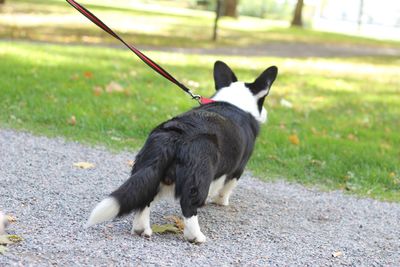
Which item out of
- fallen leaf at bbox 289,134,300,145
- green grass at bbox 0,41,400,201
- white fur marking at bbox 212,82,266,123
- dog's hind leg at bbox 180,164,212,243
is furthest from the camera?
fallen leaf at bbox 289,134,300,145

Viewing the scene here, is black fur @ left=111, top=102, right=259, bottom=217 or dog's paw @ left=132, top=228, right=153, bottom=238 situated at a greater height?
black fur @ left=111, top=102, right=259, bottom=217

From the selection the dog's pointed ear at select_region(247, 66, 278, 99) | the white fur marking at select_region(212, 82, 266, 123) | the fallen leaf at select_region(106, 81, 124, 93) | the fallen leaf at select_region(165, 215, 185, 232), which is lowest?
the fallen leaf at select_region(165, 215, 185, 232)

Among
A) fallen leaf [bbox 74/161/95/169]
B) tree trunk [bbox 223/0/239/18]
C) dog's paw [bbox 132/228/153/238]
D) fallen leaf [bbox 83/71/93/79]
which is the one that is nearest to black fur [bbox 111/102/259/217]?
dog's paw [bbox 132/228/153/238]

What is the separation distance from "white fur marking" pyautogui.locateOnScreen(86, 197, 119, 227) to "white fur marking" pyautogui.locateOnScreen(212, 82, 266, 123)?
1.40 meters

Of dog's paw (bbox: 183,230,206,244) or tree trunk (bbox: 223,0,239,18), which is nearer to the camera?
dog's paw (bbox: 183,230,206,244)

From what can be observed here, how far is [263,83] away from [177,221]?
3.87 feet

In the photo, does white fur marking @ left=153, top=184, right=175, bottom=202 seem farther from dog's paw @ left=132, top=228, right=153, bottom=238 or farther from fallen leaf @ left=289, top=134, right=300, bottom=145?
fallen leaf @ left=289, top=134, right=300, bottom=145

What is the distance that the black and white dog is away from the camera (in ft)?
11.7

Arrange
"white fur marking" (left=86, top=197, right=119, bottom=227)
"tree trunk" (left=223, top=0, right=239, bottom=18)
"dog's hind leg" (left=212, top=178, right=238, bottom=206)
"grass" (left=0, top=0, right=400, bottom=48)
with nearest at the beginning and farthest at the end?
"white fur marking" (left=86, top=197, right=119, bottom=227)
"dog's hind leg" (left=212, top=178, right=238, bottom=206)
"grass" (left=0, top=0, right=400, bottom=48)
"tree trunk" (left=223, top=0, right=239, bottom=18)

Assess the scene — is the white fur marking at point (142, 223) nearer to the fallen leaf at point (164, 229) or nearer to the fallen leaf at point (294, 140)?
the fallen leaf at point (164, 229)

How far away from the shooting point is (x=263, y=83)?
180 inches

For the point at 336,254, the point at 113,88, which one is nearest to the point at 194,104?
the point at 113,88

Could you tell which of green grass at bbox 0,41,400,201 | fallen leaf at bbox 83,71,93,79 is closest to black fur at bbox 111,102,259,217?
green grass at bbox 0,41,400,201

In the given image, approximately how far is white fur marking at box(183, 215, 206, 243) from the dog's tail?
284 mm
